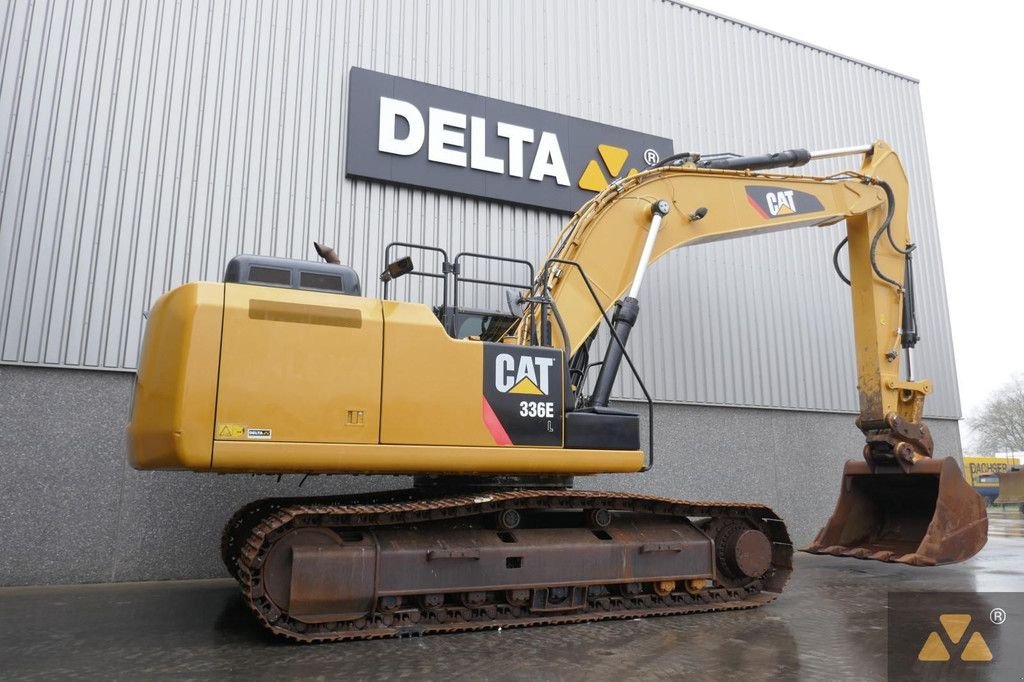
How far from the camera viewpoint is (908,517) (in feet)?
26.9

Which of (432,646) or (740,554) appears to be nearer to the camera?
(432,646)

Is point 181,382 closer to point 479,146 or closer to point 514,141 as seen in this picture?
point 479,146

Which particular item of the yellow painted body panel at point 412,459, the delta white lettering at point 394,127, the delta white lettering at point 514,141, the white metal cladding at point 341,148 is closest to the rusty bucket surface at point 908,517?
the white metal cladding at point 341,148

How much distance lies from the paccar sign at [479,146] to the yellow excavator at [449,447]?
298 cm

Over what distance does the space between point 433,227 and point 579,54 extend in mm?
3996

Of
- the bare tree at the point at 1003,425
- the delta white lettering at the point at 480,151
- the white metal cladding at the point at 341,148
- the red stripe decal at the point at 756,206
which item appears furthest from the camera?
the bare tree at the point at 1003,425

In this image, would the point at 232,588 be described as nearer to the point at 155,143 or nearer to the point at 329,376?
the point at 329,376

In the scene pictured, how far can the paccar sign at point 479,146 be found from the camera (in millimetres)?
9289

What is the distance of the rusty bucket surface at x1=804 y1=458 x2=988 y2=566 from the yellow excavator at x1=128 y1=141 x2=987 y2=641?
0.13 ft

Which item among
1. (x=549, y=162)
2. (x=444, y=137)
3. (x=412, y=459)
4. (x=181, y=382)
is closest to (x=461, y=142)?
(x=444, y=137)

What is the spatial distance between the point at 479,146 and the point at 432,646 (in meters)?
7.05

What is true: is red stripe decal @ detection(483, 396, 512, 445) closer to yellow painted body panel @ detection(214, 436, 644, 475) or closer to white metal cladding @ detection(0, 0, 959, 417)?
yellow painted body panel @ detection(214, 436, 644, 475)

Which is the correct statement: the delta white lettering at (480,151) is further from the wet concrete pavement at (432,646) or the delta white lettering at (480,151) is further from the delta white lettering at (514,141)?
the wet concrete pavement at (432,646)

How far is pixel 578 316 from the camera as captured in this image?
6.72 m
